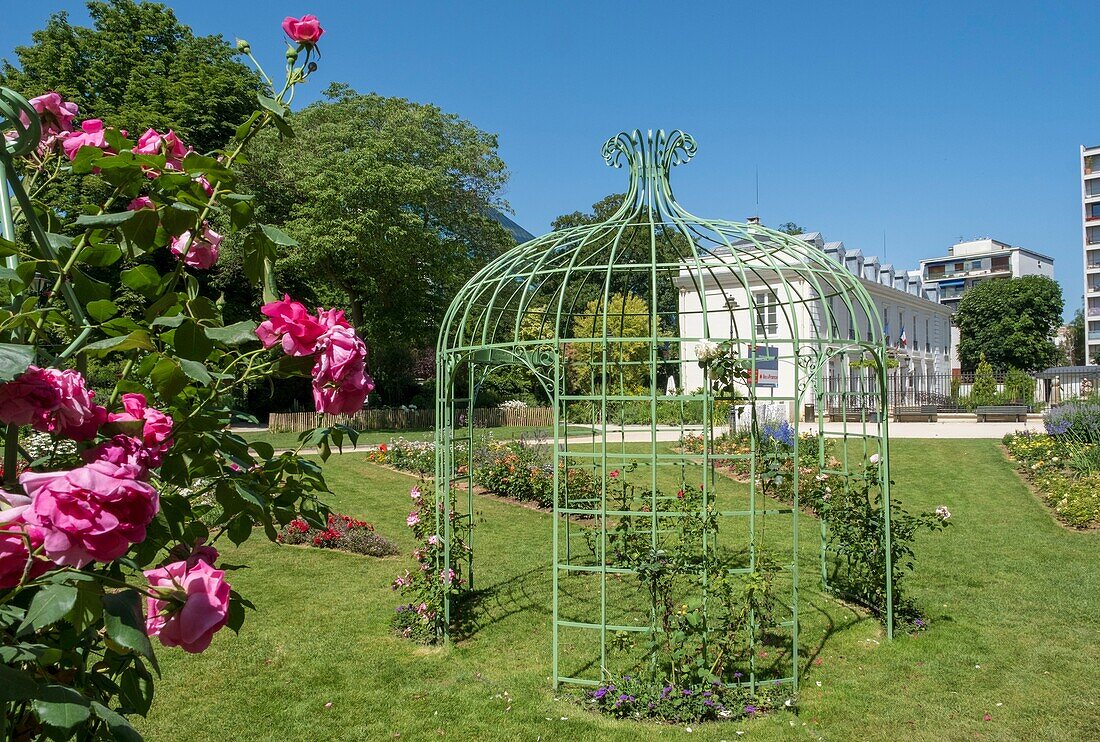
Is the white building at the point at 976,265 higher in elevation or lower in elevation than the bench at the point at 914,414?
higher

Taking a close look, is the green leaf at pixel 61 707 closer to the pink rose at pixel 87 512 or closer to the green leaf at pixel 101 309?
the pink rose at pixel 87 512

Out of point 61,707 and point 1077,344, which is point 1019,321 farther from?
point 61,707

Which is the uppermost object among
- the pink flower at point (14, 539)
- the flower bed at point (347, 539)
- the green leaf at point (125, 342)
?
the green leaf at point (125, 342)

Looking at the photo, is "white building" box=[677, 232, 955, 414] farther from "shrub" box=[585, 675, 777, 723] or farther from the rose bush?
the rose bush

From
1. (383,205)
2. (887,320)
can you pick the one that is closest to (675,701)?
(383,205)

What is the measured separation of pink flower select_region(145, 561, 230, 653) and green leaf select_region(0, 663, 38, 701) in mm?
181

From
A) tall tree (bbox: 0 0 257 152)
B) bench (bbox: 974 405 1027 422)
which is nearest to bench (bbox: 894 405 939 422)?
bench (bbox: 974 405 1027 422)

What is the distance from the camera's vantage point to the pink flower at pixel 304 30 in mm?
1536

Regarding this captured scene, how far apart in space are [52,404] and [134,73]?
26.6 metres

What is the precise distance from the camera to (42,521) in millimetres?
869

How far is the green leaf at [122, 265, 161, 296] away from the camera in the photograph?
1384 millimetres

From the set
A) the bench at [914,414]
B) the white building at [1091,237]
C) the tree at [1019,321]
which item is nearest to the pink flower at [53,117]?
the bench at [914,414]

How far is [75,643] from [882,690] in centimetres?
530

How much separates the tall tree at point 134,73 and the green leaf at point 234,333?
23014mm
